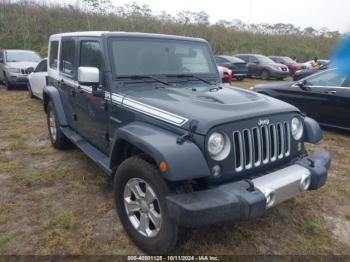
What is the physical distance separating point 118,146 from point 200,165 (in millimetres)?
1020

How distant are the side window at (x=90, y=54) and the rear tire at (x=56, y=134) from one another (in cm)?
138

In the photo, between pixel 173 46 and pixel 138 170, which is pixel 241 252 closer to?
pixel 138 170

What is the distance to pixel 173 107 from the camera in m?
3.08

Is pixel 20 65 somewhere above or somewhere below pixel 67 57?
below

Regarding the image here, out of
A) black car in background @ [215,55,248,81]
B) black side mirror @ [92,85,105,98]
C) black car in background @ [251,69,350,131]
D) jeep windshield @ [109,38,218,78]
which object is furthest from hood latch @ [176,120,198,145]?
black car in background @ [215,55,248,81]

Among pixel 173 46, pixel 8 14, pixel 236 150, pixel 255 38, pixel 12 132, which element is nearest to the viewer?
pixel 236 150

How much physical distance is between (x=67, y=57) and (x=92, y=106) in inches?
50.9

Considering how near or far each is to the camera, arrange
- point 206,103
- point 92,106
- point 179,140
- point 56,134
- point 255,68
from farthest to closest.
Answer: point 255,68, point 56,134, point 92,106, point 206,103, point 179,140

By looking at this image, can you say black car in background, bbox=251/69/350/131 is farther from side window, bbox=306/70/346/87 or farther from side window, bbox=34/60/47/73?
side window, bbox=34/60/47/73

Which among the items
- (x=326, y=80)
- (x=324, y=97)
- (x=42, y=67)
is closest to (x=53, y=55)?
(x=42, y=67)

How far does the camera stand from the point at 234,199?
8.37 ft

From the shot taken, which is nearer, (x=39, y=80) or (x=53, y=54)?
(x=53, y=54)

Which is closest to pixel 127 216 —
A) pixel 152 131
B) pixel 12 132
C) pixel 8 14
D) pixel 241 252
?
pixel 152 131

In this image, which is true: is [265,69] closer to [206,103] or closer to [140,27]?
[140,27]
